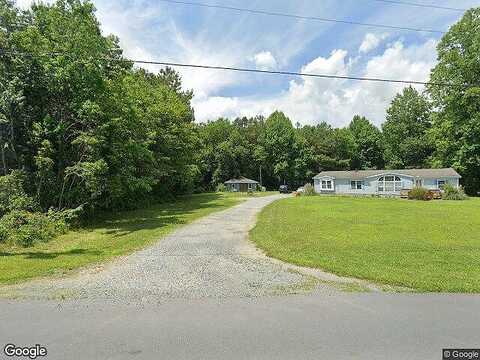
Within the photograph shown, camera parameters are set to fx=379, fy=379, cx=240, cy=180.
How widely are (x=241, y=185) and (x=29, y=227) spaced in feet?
181

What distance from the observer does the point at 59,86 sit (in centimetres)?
1931

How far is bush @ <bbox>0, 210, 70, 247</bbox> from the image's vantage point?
13547 millimetres

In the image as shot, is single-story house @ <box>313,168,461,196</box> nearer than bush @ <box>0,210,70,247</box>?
No

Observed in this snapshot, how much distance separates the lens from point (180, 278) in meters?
8.15

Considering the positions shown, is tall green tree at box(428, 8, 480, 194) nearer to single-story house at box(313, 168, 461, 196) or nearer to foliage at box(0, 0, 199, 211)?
single-story house at box(313, 168, 461, 196)

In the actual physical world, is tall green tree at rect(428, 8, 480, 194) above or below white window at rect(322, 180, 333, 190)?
above

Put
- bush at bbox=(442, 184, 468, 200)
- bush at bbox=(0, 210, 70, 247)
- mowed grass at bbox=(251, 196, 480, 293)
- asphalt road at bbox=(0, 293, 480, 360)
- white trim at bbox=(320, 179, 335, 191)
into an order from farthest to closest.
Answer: white trim at bbox=(320, 179, 335, 191) → bush at bbox=(442, 184, 468, 200) → bush at bbox=(0, 210, 70, 247) → mowed grass at bbox=(251, 196, 480, 293) → asphalt road at bbox=(0, 293, 480, 360)

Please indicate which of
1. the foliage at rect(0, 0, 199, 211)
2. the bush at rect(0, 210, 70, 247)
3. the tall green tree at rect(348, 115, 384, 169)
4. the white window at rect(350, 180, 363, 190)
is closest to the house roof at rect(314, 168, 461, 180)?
the white window at rect(350, 180, 363, 190)

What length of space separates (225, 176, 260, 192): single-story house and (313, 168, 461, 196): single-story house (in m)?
14.7

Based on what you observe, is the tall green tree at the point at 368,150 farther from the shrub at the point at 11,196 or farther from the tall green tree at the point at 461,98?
the shrub at the point at 11,196

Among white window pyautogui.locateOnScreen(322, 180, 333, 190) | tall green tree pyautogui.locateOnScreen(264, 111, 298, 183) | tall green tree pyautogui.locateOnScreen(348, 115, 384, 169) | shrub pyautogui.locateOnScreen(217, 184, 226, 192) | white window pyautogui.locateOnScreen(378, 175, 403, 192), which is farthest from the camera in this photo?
tall green tree pyautogui.locateOnScreen(348, 115, 384, 169)

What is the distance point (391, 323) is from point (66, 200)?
18.3 metres

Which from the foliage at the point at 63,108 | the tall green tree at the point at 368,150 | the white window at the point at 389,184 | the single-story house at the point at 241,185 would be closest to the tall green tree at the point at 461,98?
the white window at the point at 389,184

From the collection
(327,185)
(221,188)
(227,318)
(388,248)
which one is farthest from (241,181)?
(227,318)
